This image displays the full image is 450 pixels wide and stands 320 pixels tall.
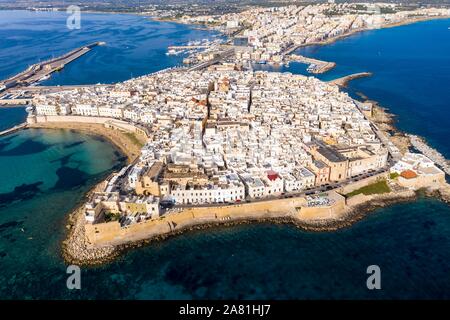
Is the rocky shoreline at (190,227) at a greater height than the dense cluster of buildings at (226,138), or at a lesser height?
lesser

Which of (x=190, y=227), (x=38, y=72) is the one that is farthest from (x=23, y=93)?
(x=190, y=227)

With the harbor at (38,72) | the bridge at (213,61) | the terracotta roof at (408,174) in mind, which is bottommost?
the terracotta roof at (408,174)

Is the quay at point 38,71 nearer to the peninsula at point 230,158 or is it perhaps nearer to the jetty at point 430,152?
the peninsula at point 230,158

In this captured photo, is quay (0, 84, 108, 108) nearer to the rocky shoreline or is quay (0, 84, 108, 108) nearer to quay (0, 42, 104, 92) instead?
quay (0, 42, 104, 92)

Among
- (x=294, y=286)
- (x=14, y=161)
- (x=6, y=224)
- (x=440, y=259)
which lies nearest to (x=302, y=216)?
(x=294, y=286)

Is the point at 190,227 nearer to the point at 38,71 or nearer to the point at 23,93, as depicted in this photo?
the point at 23,93

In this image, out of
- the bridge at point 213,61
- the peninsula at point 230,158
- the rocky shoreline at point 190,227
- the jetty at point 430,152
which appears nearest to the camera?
the rocky shoreline at point 190,227

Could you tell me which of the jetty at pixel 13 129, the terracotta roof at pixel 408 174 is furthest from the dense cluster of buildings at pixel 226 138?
the jetty at pixel 13 129
